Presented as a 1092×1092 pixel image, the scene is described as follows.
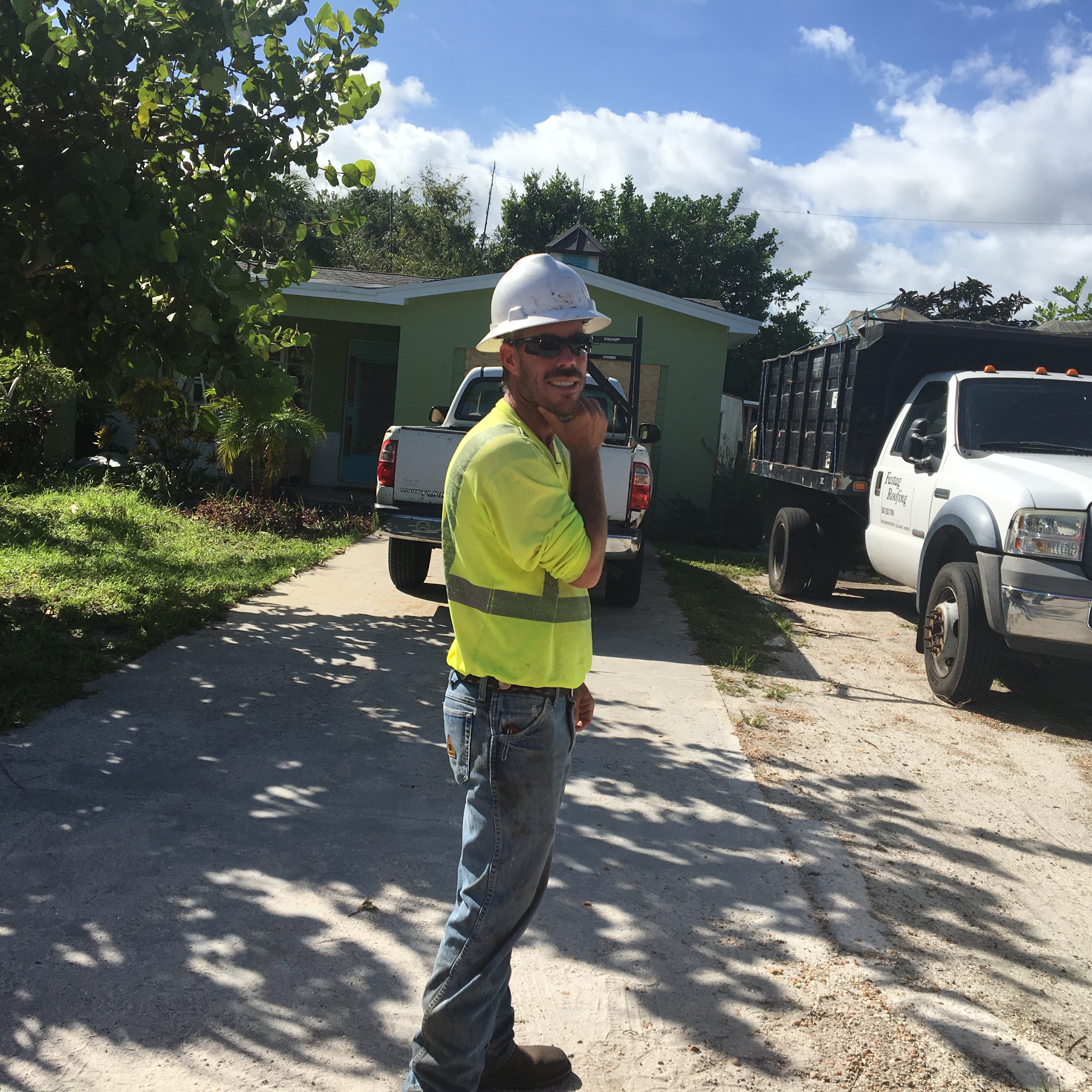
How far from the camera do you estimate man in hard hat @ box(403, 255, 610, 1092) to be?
2.23 m

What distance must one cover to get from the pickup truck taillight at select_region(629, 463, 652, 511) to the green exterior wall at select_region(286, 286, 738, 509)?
750 centimetres

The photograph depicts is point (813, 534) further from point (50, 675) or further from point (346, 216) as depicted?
point (50, 675)

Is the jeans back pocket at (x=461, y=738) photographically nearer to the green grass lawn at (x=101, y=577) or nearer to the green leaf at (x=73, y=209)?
the green grass lawn at (x=101, y=577)

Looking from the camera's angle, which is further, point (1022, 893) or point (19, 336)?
point (19, 336)

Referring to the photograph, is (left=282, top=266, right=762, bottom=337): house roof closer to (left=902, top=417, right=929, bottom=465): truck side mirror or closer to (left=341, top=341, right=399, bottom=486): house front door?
(left=341, top=341, right=399, bottom=486): house front door

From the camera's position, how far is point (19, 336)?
6480 millimetres

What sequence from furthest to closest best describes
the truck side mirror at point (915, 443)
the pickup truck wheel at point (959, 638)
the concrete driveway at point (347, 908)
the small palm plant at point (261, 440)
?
the small palm plant at point (261, 440)
the truck side mirror at point (915, 443)
the pickup truck wheel at point (959, 638)
the concrete driveway at point (347, 908)

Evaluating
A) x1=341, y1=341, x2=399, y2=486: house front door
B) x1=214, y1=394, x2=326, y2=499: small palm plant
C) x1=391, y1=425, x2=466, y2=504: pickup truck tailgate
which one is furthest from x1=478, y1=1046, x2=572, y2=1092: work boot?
x1=341, y1=341, x2=399, y2=486: house front door

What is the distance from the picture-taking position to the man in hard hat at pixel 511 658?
87.7 inches

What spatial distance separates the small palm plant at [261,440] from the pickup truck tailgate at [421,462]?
4674mm

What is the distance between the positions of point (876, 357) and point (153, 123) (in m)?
6.07

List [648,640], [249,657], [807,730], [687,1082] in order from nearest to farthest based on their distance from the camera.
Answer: [687,1082]
[807,730]
[249,657]
[648,640]

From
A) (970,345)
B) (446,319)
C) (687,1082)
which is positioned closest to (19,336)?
(687,1082)

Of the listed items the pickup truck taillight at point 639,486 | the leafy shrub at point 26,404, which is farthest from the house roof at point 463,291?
the pickup truck taillight at point 639,486
